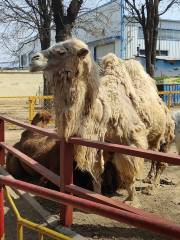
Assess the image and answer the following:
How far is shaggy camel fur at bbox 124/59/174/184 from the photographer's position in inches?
270

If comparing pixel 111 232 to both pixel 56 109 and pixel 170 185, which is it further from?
pixel 170 185

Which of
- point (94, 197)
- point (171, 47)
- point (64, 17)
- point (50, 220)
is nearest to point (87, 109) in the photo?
point (50, 220)

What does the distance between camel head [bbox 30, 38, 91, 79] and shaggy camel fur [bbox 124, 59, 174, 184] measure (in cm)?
178

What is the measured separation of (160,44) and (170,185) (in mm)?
35201

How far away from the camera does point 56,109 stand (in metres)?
5.20

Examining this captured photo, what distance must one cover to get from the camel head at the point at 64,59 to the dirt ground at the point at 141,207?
68.1 inches

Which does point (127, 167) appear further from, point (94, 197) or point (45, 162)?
point (94, 197)

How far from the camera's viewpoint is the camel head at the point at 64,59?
5109mm

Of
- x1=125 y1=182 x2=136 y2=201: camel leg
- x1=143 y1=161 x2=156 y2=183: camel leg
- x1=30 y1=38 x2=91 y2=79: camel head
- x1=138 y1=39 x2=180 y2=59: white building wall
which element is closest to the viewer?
x1=30 y1=38 x2=91 y2=79: camel head

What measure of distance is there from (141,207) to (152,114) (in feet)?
4.98

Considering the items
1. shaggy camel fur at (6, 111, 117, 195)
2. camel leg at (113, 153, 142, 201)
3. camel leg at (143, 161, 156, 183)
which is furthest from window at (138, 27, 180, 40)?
camel leg at (113, 153, 142, 201)

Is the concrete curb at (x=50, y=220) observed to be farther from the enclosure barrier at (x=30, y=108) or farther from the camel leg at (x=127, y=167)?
the enclosure barrier at (x=30, y=108)

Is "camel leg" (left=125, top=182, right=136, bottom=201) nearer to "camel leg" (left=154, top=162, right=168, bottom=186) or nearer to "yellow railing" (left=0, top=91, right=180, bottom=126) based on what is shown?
"camel leg" (left=154, top=162, right=168, bottom=186)

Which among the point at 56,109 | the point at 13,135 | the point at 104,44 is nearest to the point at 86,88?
the point at 56,109
